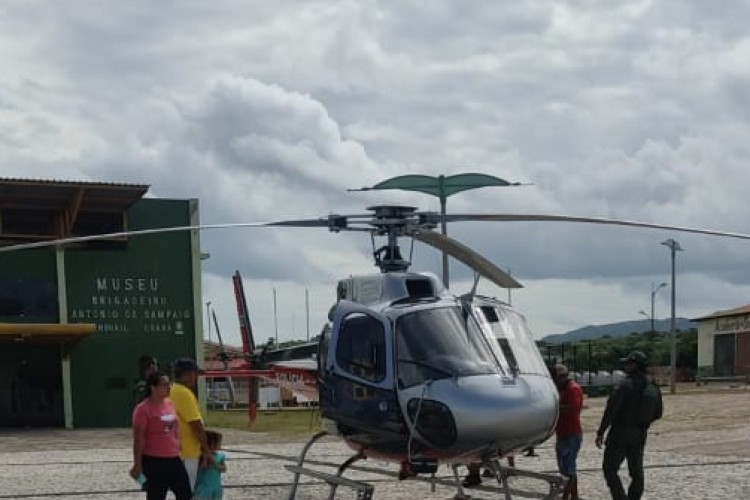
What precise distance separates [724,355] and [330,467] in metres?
66.0

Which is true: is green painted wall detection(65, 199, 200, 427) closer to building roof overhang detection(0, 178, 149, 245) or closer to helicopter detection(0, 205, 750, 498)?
building roof overhang detection(0, 178, 149, 245)

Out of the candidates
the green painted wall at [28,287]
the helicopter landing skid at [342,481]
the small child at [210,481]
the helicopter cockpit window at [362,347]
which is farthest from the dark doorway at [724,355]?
the small child at [210,481]

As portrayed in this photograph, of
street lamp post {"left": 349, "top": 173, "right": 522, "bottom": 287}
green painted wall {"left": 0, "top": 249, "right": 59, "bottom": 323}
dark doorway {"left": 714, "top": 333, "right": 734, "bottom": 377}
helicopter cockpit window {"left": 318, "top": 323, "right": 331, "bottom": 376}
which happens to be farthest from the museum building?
dark doorway {"left": 714, "top": 333, "right": 734, "bottom": 377}

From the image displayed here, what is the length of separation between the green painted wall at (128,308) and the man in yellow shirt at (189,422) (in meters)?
26.1

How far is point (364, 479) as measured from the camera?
14734 millimetres

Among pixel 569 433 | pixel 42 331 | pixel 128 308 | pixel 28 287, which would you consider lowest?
pixel 42 331

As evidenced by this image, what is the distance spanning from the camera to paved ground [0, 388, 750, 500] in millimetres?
→ 13234

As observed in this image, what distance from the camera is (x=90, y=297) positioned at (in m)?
35.0

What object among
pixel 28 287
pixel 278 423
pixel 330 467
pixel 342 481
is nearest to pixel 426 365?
pixel 342 481

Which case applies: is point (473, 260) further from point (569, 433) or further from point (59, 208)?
point (59, 208)

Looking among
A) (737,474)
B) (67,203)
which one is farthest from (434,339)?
(67,203)

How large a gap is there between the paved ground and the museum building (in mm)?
6019

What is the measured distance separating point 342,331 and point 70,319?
25748mm

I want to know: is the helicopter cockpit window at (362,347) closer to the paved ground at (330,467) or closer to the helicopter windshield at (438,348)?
the helicopter windshield at (438,348)
